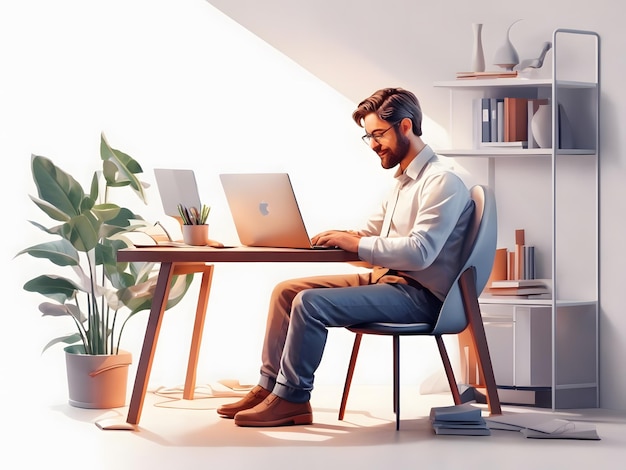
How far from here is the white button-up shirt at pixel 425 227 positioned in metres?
3.68

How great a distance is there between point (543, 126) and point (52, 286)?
2.25m

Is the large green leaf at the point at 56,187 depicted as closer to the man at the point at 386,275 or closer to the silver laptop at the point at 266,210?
the silver laptop at the point at 266,210

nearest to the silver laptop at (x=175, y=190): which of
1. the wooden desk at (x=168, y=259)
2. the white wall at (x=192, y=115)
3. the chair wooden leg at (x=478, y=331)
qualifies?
the wooden desk at (x=168, y=259)

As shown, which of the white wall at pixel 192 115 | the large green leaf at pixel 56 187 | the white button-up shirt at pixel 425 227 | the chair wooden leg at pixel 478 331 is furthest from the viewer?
the white wall at pixel 192 115

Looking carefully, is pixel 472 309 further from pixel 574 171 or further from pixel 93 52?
pixel 93 52

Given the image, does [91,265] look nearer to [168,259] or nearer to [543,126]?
[168,259]

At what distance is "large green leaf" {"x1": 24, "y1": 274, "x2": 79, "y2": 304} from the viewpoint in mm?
4203

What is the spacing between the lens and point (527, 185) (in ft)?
15.4

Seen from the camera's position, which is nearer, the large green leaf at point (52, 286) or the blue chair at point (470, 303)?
the blue chair at point (470, 303)

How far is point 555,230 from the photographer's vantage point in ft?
14.4

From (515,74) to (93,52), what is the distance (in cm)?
212

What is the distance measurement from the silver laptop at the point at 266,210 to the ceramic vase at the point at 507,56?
1394 millimetres

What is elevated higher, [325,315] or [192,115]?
[192,115]

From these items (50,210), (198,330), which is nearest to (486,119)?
(198,330)
